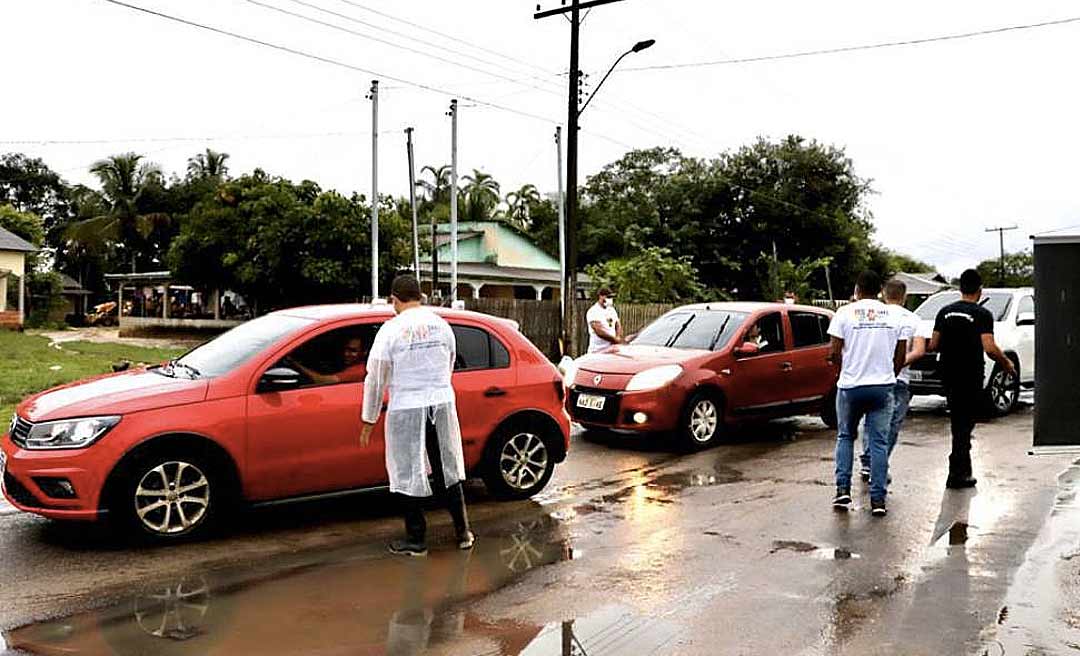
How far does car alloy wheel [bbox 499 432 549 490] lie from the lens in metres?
8.12

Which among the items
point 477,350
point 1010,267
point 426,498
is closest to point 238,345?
point 477,350

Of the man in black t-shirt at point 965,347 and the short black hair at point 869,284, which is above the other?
the short black hair at point 869,284

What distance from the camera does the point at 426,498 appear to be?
654 cm

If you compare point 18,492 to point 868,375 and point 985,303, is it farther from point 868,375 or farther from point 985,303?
point 985,303

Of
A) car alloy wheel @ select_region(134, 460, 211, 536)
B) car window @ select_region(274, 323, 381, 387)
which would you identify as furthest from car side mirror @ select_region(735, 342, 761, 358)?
car alloy wheel @ select_region(134, 460, 211, 536)

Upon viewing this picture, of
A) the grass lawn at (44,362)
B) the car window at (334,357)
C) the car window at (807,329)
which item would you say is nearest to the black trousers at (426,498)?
the car window at (334,357)

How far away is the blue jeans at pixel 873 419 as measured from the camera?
25.0 ft

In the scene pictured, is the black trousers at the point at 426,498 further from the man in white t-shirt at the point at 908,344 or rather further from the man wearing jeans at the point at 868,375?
the man in white t-shirt at the point at 908,344

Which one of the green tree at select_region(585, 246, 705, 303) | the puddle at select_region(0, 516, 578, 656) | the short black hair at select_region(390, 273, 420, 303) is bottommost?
the puddle at select_region(0, 516, 578, 656)

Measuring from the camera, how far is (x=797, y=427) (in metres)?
13.1

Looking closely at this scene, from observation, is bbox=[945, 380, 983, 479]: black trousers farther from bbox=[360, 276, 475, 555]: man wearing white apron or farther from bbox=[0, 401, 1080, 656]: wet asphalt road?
bbox=[360, 276, 475, 555]: man wearing white apron

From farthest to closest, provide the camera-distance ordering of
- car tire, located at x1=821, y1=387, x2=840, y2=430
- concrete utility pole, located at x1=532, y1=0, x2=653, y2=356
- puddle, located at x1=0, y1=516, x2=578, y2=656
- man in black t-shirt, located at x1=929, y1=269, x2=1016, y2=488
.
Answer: concrete utility pole, located at x1=532, y1=0, x2=653, y2=356, car tire, located at x1=821, y1=387, x2=840, y2=430, man in black t-shirt, located at x1=929, y1=269, x2=1016, y2=488, puddle, located at x1=0, y1=516, x2=578, y2=656

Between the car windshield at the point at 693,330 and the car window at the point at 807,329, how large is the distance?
2.67 feet

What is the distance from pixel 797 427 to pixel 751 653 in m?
8.71
